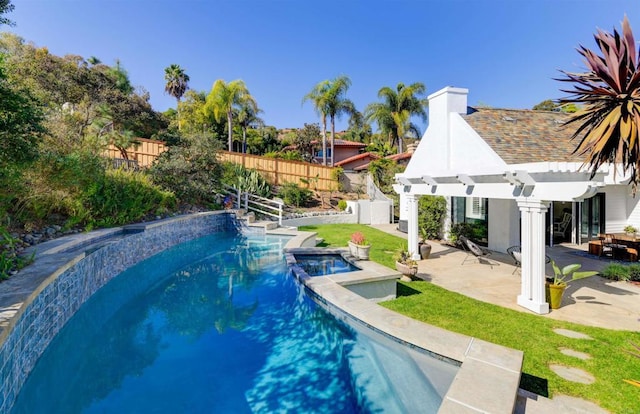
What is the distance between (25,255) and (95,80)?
19359mm

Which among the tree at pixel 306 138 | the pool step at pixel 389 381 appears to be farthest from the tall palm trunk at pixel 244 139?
the pool step at pixel 389 381

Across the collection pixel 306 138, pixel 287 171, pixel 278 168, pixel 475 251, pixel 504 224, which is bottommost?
pixel 475 251

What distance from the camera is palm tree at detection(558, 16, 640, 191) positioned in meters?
4.16

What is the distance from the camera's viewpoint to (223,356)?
197 inches

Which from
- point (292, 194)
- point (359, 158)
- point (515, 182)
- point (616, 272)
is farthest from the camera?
point (359, 158)

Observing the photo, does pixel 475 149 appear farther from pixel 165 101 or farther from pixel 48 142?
pixel 165 101

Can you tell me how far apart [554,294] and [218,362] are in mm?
6730

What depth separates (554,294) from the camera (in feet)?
20.8

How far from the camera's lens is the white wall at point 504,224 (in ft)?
37.4

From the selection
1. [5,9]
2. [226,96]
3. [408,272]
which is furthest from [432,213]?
[226,96]

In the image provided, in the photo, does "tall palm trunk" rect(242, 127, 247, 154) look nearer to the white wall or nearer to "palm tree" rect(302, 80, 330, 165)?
"palm tree" rect(302, 80, 330, 165)

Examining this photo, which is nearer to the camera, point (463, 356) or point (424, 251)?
point (463, 356)

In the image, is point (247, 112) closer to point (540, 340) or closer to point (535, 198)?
point (535, 198)

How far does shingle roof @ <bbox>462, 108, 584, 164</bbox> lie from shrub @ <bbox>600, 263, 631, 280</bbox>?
10.6ft
